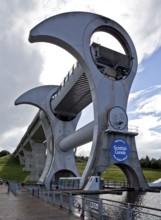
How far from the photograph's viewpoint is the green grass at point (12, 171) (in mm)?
92375

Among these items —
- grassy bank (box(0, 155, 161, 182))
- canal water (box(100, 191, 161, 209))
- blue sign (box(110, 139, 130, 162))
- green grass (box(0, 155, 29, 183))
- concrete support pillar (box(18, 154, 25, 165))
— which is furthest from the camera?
concrete support pillar (box(18, 154, 25, 165))

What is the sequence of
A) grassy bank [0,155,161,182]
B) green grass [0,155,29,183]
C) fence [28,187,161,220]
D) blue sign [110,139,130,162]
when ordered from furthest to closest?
green grass [0,155,29,183], grassy bank [0,155,161,182], blue sign [110,139,130,162], fence [28,187,161,220]

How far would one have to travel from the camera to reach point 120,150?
33969mm

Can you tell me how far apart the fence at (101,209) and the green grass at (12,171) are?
2705 inches

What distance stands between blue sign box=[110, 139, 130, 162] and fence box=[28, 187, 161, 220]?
16.2 meters

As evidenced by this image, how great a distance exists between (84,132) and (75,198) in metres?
25.5

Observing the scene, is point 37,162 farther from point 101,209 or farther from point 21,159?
point 101,209

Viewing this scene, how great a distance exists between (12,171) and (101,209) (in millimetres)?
102270

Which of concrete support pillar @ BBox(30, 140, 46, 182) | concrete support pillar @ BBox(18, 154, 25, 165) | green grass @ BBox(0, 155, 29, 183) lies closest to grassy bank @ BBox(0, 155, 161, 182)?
green grass @ BBox(0, 155, 29, 183)

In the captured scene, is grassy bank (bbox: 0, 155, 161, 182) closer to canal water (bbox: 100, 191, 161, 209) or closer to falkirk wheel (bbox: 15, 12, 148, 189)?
falkirk wheel (bbox: 15, 12, 148, 189)

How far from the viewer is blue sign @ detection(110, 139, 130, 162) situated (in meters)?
33.7

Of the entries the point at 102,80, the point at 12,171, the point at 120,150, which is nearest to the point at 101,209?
the point at 120,150

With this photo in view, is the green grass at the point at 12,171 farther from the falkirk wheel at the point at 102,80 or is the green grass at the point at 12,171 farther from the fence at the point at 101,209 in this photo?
the fence at the point at 101,209

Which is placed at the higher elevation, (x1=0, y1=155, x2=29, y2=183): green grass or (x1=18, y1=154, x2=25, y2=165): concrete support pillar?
(x1=18, y1=154, x2=25, y2=165): concrete support pillar
